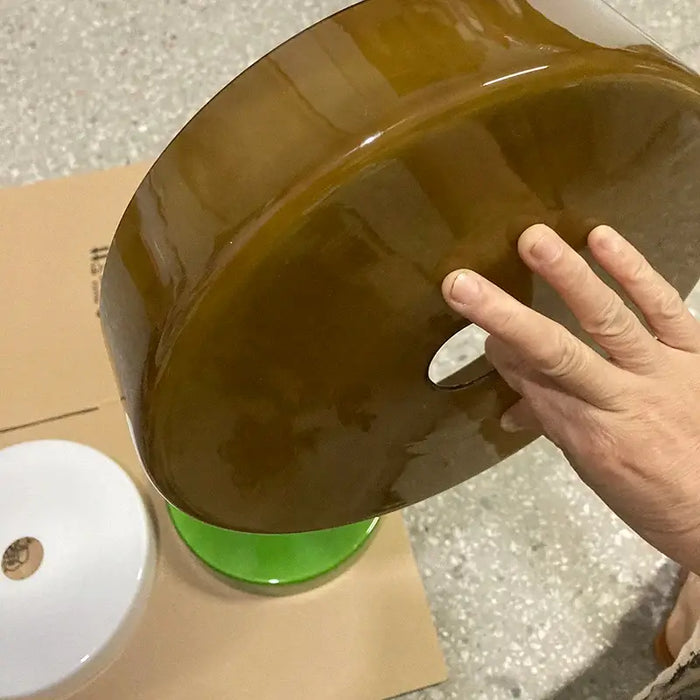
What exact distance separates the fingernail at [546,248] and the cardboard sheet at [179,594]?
498 millimetres

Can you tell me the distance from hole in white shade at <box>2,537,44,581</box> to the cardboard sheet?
0.12m

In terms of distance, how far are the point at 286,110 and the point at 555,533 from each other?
2.06 ft

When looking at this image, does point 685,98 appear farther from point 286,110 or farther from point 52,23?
point 52,23

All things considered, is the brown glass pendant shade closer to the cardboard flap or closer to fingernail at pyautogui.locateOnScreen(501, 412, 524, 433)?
fingernail at pyautogui.locateOnScreen(501, 412, 524, 433)

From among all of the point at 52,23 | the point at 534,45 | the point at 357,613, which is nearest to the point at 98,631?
the point at 357,613

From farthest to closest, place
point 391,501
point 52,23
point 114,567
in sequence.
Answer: point 52,23, point 114,567, point 391,501

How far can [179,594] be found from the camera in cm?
84

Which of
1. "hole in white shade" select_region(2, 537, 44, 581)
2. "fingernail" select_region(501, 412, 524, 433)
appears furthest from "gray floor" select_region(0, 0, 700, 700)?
"hole in white shade" select_region(2, 537, 44, 581)

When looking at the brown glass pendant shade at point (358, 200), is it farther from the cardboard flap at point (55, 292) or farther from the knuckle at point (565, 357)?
the cardboard flap at point (55, 292)

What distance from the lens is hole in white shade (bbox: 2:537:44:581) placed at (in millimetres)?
812

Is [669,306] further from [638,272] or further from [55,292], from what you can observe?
[55,292]

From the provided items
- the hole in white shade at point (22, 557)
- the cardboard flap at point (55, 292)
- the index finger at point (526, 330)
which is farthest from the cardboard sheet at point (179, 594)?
the index finger at point (526, 330)

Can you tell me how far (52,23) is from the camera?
1183 millimetres

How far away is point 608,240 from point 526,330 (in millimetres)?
80
